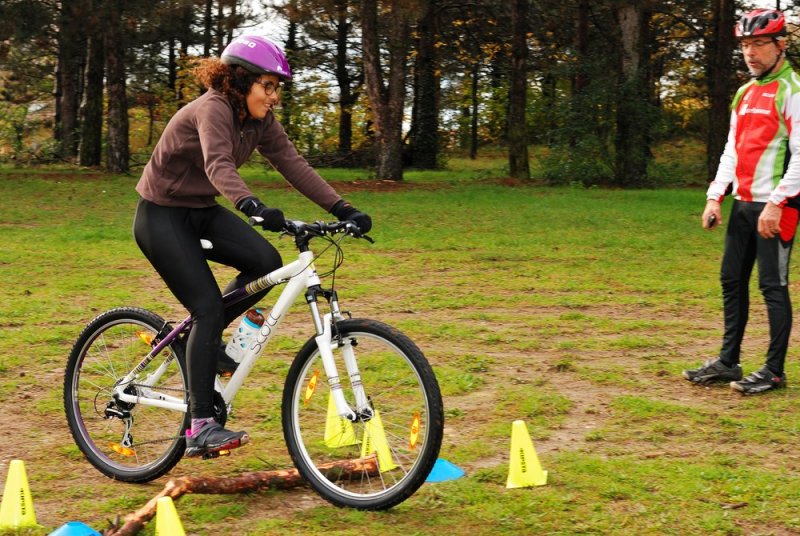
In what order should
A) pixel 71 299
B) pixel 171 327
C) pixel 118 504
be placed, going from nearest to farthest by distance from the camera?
pixel 118 504, pixel 171 327, pixel 71 299

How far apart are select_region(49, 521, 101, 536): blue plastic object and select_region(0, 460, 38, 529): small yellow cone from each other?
340 millimetres

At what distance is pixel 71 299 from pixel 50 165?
2243cm

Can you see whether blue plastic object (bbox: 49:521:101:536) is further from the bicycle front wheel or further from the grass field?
the bicycle front wheel

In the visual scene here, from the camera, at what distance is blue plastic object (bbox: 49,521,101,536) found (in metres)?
4.33

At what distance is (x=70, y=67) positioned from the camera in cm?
3378

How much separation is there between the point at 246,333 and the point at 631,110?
22.3m

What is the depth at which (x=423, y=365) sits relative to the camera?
4641mm

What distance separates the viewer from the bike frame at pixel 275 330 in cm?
489

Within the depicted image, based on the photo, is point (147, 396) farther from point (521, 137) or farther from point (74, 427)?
point (521, 137)

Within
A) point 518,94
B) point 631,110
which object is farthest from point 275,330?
point 631,110

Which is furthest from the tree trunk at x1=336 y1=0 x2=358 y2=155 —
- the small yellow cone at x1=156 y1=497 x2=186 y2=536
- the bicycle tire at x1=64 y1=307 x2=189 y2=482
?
the small yellow cone at x1=156 y1=497 x2=186 y2=536

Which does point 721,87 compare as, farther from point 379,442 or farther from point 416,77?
point 379,442

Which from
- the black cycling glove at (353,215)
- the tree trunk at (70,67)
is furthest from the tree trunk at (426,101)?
the black cycling glove at (353,215)

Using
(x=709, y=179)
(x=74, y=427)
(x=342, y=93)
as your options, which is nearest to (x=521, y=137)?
(x=709, y=179)
